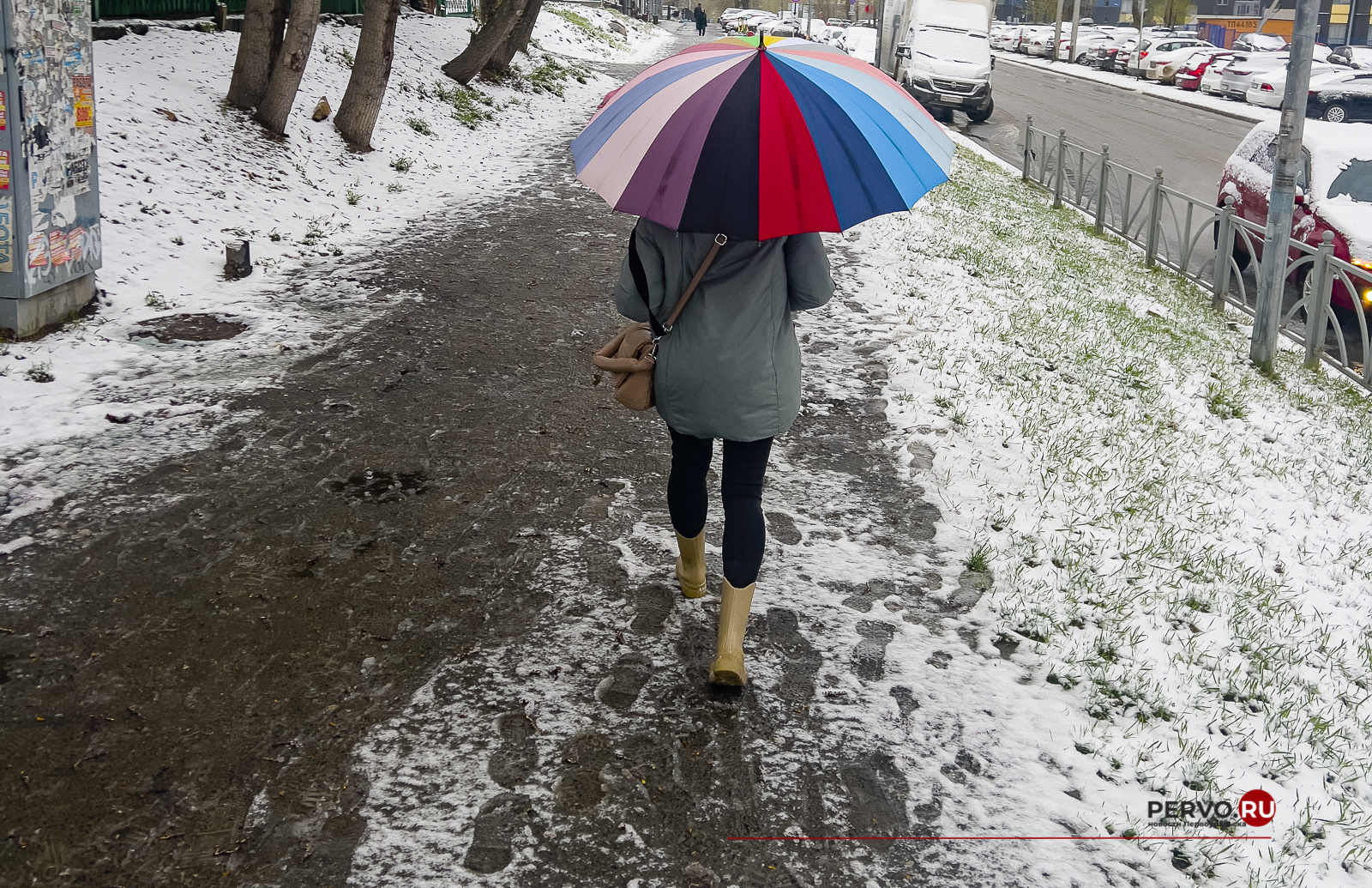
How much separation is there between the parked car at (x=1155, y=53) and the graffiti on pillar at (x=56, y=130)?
133 ft

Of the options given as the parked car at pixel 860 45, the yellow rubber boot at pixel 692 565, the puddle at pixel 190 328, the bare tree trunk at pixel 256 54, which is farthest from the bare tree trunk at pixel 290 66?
the parked car at pixel 860 45

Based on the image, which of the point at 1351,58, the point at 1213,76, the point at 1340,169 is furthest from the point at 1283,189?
the point at 1351,58

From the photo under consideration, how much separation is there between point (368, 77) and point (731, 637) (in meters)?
11.0

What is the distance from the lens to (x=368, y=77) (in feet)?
41.0

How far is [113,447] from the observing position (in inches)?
197

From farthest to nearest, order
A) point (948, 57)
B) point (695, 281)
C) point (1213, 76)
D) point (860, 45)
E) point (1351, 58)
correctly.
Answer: point (860, 45), point (1351, 58), point (1213, 76), point (948, 57), point (695, 281)

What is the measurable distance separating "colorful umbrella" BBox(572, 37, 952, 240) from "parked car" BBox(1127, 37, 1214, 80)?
41.7m

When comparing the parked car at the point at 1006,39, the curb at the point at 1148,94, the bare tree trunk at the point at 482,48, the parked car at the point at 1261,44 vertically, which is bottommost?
the bare tree trunk at the point at 482,48

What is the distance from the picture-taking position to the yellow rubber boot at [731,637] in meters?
3.46

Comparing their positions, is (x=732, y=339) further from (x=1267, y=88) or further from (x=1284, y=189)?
(x=1267, y=88)

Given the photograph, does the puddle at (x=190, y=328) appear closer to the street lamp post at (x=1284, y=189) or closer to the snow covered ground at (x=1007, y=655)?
the snow covered ground at (x=1007, y=655)

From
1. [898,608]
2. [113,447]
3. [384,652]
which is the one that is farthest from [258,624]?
[898,608]

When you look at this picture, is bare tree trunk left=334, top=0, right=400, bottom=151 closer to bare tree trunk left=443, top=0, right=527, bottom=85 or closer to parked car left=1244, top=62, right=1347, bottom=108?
bare tree trunk left=443, top=0, right=527, bottom=85

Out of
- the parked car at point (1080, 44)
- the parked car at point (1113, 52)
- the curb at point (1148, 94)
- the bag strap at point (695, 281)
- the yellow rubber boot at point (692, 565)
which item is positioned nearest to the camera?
the bag strap at point (695, 281)
